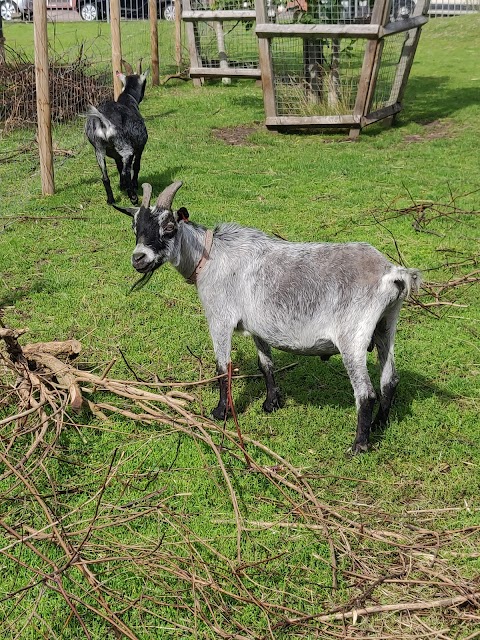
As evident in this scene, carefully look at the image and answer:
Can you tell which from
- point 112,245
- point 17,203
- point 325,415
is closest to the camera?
point 325,415

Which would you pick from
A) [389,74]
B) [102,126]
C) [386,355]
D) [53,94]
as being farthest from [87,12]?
[386,355]

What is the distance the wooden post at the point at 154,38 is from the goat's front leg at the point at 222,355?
12467 mm

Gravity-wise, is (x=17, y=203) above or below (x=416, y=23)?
below

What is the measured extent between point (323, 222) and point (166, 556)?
5.70 metres

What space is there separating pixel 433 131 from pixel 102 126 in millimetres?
6218

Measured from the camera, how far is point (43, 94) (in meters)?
9.70

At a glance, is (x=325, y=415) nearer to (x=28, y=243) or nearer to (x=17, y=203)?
(x=28, y=243)

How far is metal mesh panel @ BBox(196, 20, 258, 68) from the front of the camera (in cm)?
1705

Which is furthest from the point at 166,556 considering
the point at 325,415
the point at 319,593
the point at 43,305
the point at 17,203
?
the point at 17,203

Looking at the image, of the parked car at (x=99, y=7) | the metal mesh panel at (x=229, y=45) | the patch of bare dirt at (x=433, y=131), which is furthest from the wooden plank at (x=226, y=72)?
the parked car at (x=99, y=7)

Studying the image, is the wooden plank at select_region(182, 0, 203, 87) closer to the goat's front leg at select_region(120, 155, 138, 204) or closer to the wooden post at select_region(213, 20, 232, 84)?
the wooden post at select_region(213, 20, 232, 84)

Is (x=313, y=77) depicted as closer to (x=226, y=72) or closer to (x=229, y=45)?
(x=226, y=72)

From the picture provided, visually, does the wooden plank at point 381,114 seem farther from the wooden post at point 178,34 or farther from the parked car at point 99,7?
the parked car at point 99,7

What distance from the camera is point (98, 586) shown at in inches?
146
